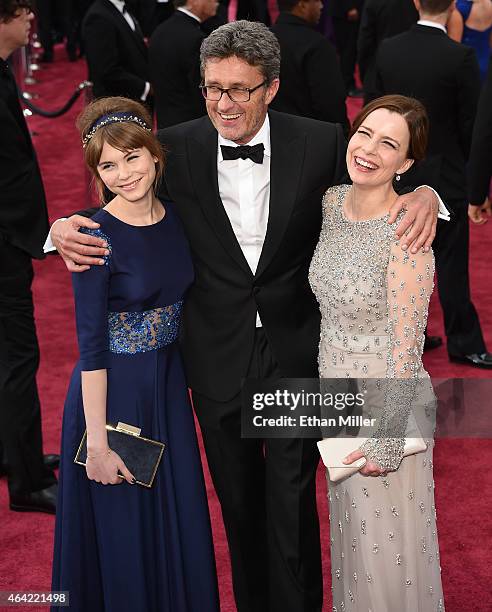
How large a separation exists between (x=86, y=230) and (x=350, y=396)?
2.90 ft

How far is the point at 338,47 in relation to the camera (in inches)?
403

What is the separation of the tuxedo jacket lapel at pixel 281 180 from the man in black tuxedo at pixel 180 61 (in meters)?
2.88

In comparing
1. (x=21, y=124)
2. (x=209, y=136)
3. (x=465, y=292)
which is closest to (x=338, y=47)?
(x=465, y=292)

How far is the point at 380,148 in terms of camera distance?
279 cm

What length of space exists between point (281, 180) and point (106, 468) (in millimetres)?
958

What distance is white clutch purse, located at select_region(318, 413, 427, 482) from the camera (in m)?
2.80

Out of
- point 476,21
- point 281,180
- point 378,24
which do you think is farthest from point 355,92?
point 281,180

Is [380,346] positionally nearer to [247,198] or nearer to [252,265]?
[252,265]

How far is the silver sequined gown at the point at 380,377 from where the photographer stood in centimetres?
276

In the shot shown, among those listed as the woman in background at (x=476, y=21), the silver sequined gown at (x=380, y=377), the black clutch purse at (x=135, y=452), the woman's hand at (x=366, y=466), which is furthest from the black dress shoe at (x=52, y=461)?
the woman in background at (x=476, y=21)

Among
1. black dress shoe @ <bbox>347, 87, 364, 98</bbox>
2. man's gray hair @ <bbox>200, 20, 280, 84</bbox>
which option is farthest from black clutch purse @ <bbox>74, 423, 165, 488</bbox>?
black dress shoe @ <bbox>347, 87, 364, 98</bbox>

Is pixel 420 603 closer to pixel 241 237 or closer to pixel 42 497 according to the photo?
pixel 241 237

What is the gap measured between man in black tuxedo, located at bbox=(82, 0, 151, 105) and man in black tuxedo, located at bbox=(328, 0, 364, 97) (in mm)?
3953

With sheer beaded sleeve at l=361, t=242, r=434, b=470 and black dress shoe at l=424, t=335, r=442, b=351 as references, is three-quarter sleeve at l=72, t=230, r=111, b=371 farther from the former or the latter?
black dress shoe at l=424, t=335, r=442, b=351
